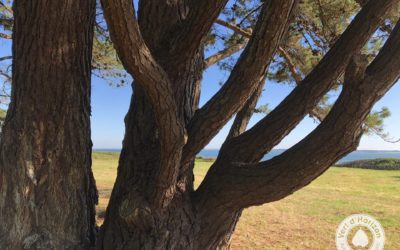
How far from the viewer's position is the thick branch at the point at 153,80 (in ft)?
4.97

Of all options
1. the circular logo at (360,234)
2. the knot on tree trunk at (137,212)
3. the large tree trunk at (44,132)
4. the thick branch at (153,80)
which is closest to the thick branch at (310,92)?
the thick branch at (153,80)

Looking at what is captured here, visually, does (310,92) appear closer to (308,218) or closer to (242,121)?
(242,121)

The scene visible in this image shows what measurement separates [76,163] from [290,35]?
9.80 feet

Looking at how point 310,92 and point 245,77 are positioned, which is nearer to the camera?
point 245,77

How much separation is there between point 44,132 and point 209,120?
822 millimetres

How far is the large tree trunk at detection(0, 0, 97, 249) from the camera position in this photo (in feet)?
6.44

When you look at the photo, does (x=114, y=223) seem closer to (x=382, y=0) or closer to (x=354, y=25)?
(x=354, y=25)

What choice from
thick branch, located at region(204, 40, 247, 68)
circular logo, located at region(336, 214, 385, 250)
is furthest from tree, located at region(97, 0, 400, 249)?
circular logo, located at region(336, 214, 385, 250)

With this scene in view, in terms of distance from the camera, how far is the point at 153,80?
68.3 inches

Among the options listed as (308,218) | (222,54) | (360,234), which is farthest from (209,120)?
(308,218)

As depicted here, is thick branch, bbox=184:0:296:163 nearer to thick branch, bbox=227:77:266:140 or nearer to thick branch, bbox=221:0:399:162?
thick branch, bbox=221:0:399:162

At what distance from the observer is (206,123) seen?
1996 mm

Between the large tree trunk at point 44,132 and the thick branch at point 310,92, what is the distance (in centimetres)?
87

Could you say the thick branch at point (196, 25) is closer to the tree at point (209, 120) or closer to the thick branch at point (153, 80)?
the tree at point (209, 120)
